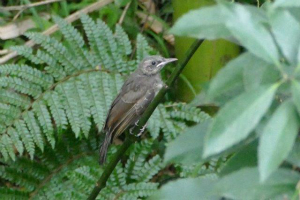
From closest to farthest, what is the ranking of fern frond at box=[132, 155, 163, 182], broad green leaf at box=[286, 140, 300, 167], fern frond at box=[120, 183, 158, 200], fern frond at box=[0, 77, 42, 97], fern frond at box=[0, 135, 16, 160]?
broad green leaf at box=[286, 140, 300, 167] → fern frond at box=[120, 183, 158, 200] → fern frond at box=[0, 135, 16, 160] → fern frond at box=[132, 155, 163, 182] → fern frond at box=[0, 77, 42, 97]

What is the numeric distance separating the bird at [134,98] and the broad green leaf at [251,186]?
2.78 metres

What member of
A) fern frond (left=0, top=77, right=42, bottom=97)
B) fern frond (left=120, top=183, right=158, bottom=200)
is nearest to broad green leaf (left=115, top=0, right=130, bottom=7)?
fern frond (left=0, top=77, right=42, bottom=97)

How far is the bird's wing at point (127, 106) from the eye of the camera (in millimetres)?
3812

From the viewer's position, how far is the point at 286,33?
3.04 feet

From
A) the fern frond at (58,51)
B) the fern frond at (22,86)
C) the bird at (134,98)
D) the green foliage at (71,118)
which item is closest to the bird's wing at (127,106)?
the bird at (134,98)

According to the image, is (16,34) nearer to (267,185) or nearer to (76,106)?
(76,106)

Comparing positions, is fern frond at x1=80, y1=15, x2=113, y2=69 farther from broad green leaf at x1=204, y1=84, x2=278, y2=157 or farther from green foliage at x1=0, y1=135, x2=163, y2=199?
broad green leaf at x1=204, y1=84, x2=278, y2=157

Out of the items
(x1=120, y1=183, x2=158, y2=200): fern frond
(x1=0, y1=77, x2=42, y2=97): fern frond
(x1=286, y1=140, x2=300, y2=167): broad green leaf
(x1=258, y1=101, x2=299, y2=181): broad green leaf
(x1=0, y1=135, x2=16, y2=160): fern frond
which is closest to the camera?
(x1=258, y1=101, x2=299, y2=181): broad green leaf

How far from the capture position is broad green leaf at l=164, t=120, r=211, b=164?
1.05 meters

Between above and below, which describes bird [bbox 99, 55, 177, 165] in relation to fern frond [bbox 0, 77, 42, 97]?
below

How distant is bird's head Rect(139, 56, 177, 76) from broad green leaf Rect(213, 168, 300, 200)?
9.98 ft

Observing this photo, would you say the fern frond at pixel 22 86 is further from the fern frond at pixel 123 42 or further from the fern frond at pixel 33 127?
the fern frond at pixel 123 42

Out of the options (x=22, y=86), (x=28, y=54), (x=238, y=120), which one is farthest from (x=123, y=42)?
(x=238, y=120)

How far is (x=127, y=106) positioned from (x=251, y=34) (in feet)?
9.90
